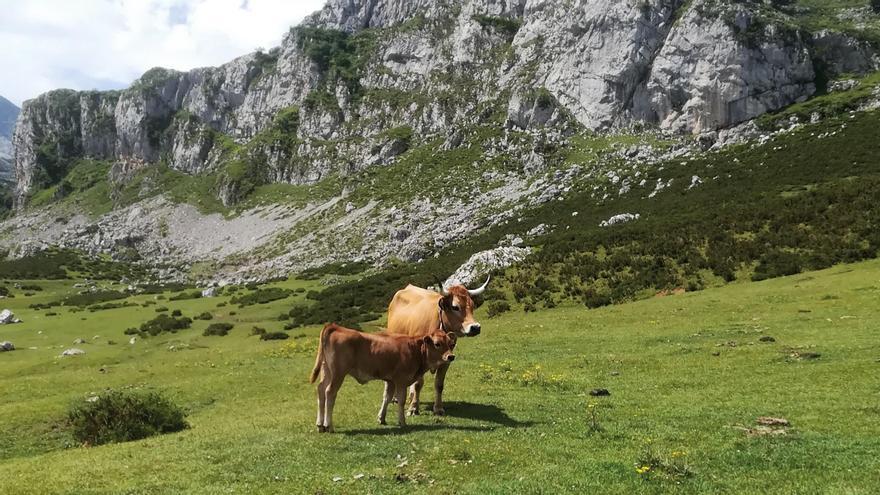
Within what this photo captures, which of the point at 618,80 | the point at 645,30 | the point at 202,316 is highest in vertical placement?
the point at 645,30

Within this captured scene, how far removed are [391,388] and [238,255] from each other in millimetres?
148630

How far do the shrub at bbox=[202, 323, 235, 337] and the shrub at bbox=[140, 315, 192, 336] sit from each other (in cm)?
357

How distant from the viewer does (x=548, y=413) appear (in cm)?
1555

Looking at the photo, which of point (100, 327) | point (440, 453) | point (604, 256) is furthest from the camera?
point (100, 327)

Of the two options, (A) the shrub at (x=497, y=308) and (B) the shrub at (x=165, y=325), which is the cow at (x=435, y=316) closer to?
(A) the shrub at (x=497, y=308)

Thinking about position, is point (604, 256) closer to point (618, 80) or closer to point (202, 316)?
point (202, 316)

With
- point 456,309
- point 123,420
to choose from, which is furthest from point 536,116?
point 123,420

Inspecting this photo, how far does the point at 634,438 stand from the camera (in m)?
12.3

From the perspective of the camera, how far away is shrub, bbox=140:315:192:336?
5064 cm

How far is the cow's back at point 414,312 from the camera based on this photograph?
16328 mm

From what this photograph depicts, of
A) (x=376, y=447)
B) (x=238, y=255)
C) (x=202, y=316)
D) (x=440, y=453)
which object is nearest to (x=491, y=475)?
(x=440, y=453)

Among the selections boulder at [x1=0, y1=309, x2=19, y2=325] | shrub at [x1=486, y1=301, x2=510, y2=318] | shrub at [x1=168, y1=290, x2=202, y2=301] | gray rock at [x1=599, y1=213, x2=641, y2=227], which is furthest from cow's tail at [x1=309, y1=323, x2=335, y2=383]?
shrub at [x1=168, y1=290, x2=202, y2=301]

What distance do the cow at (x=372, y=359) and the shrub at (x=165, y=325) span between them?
43490 mm

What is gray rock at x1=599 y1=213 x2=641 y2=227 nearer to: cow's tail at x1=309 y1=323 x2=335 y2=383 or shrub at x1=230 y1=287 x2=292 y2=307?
shrub at x1=230 y1=287 x2=292 y2=307
